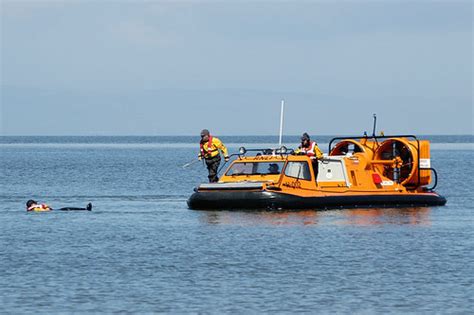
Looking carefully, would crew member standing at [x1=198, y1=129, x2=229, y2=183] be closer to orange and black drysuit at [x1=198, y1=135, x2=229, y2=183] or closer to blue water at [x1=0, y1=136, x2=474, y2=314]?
orange and black drysuit at [x1=198, y1=135, x2=229, y2=183]

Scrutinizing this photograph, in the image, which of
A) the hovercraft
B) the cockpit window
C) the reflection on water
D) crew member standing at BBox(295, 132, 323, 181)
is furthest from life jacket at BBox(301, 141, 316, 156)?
the reflection on water

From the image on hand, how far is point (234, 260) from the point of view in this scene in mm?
19047

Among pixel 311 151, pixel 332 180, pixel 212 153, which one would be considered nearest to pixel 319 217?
pixel 332 180

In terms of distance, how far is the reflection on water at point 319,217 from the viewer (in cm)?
2461

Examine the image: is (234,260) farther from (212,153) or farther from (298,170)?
(212,153)

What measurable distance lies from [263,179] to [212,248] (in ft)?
20.1

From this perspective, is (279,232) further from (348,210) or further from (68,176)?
(68,176)

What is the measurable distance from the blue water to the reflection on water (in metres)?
0.04

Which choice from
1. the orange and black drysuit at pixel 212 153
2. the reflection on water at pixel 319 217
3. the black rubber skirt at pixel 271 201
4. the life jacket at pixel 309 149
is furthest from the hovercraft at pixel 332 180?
Answer: the orange and black drysuit at pixel 212 153

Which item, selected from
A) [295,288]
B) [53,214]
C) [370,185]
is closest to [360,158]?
[370,185]

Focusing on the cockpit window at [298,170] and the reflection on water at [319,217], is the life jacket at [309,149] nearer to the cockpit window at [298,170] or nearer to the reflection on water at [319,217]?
the cockpit window at [298,170]

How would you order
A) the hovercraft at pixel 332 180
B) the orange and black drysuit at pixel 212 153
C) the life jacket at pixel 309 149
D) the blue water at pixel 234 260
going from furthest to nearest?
Result: the orange and black drysuit at pixel 212 153 < the life jacket at pixel 309 149 < the hovercraft at pixel 332 180 < the blue water at pixel 234 260

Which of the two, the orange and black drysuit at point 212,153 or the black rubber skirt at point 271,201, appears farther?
the orange and black drysuit at point 212,153

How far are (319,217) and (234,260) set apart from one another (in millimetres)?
6783
